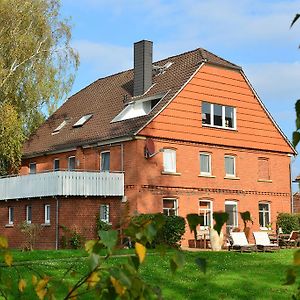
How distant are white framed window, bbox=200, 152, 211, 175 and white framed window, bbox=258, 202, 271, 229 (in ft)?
14.0

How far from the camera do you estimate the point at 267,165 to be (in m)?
39.9

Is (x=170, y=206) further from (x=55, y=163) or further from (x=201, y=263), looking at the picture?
(x=201, y=263)

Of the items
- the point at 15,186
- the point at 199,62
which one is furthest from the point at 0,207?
the point at 199,62

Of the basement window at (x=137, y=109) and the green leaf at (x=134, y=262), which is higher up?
the basement window at (x=137, y=109)

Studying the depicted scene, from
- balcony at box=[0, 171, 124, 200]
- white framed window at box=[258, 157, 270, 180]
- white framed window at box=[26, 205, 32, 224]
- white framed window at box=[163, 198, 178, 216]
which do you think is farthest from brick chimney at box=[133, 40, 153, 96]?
white framed window at box=[26, 205, 32, 224]

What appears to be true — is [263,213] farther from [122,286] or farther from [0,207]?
[122,286]

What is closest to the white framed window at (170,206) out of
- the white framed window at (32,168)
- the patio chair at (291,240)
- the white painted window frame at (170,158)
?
the white painted window frame at (170,158)

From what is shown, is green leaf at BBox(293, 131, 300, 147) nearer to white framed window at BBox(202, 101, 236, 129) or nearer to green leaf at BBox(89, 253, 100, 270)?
green leaf at BBox(89, 253, 100, 270)

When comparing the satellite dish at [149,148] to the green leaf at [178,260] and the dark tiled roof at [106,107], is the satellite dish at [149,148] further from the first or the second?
the green leaf at [178,260]

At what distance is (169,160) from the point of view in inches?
1382

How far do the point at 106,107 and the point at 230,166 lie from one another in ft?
26.5

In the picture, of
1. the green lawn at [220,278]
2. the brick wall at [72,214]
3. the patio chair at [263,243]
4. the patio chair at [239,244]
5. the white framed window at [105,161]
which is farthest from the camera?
the white framed window at [105,161]

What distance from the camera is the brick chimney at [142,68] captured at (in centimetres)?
3709

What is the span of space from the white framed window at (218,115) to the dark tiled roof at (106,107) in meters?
2.35
